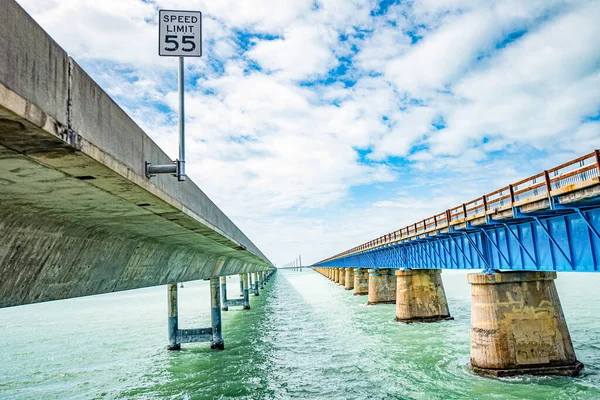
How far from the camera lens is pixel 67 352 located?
2584cm

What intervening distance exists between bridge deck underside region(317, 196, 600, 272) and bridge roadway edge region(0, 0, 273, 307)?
11.0 meters

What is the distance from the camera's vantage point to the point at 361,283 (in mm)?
62156

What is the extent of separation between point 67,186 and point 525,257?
50.9 ft

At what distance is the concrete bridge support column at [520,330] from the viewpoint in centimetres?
1631

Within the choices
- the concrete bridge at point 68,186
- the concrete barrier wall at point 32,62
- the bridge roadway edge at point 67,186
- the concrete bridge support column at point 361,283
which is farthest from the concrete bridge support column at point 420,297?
the concrete barrier wall at point 32,62

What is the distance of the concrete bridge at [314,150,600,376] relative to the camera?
12367 millimetres

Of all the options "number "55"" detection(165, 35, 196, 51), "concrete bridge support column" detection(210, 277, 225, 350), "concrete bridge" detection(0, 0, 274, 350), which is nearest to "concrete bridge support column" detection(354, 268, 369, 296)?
"concrete bridge support column" detection(210, 277, 225, 350)

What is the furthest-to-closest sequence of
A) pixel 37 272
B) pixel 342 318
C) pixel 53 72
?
pixel 342 318
pixel 37 272
pixel 53 72

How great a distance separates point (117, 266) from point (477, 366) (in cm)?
1457

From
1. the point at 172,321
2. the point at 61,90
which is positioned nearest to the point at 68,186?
the point at 61,90

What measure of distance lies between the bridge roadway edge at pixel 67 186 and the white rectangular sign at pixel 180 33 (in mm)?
1581

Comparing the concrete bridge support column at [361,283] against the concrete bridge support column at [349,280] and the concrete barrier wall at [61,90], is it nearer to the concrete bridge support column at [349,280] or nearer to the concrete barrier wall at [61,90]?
the concrete bridge support column at [349,280]

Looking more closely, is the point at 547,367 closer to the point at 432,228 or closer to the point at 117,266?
the point at 432,228

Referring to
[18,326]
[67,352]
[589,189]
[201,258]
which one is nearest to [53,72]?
[589,189]
